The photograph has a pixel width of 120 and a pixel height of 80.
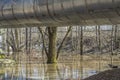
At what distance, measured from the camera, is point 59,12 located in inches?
319

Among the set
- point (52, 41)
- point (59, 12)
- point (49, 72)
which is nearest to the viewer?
point (59, 12)

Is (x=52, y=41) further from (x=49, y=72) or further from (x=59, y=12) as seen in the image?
(x=59, y=12)

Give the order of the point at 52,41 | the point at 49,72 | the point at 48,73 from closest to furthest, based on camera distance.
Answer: the point at 48,73, the point at 49,72, the point at 52,41

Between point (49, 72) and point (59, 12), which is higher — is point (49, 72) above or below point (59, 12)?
below

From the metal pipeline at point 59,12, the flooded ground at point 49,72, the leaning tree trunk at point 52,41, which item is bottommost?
the flooded ground at point 49,72

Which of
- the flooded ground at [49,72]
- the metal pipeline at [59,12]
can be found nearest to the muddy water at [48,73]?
Answer: the flooded ground at [49,72]

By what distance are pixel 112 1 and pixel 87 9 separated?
0.79 m

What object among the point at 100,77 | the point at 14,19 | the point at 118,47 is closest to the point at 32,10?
the point at 14,19

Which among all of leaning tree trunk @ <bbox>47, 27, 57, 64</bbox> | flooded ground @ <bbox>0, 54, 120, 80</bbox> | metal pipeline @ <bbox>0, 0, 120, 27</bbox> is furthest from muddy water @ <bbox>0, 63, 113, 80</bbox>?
metal pipeline @ <bbox>0, 0, 120, 27</bbox>

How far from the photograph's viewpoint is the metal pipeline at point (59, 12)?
23.4ft

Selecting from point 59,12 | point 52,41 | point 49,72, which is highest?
point 59,12

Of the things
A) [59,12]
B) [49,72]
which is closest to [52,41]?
[49,72]

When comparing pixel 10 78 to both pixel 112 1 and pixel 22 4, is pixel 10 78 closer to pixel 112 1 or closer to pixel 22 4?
pixel 22 4

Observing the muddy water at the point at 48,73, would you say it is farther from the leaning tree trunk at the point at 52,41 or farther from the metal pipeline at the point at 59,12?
the metal pipeline at the point at 59,12
